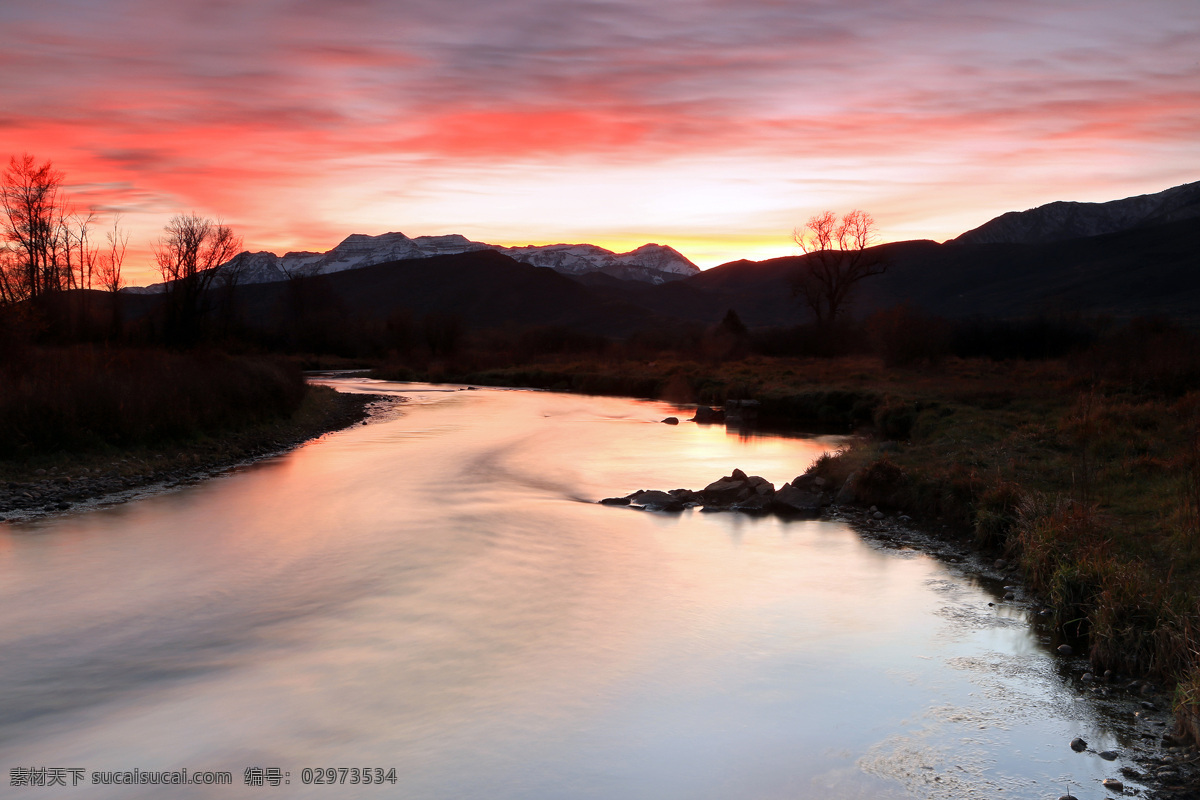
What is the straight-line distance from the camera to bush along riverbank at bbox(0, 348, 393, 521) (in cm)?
1578

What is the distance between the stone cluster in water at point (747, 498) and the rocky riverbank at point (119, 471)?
9974 millimetres

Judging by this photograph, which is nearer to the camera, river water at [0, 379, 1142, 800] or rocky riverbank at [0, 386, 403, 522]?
river water at [0, 379, 1142, 800]

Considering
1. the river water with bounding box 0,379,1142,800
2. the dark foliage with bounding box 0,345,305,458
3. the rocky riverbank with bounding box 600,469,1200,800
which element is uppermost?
the dark foliage with bounding box 0,345,305,458

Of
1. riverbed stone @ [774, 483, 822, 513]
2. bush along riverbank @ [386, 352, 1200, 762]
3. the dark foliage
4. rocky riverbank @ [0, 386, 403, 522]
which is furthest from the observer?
the dark foliage

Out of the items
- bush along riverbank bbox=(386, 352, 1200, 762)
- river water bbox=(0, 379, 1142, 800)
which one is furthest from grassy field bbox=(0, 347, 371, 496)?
bush along riverbank bbox=(386, 352, 1200, 762)

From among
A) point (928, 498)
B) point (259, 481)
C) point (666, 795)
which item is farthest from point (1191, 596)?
point (259, 481)

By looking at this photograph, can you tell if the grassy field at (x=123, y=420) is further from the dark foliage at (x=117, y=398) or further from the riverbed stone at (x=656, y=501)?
the riverbed stone at (x=656, y=501)

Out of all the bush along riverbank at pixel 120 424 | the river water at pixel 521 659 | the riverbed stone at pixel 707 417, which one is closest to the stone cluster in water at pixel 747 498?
the river water at pixel 521 659

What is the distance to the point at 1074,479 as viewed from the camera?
12016 millimetres

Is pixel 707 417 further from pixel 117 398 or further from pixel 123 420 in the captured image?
pixel 117 398

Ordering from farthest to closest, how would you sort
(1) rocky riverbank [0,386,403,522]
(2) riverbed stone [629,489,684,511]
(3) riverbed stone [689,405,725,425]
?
(3) riverbed stone [689,405,725,425], (2) riverbed stone [629,489,684,511], (1) rocky riverbank [0,386,403,522]

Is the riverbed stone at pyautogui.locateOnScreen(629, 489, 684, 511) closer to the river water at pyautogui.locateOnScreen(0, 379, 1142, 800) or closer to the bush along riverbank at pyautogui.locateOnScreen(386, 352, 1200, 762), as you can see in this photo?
the river water at pyautogui.locateOnScreen(0, 379, 1142, 800)

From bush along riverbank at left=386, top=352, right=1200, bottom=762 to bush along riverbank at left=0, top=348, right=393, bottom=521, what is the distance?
49.8ft

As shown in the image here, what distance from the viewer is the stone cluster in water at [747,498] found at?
15.7 meters
